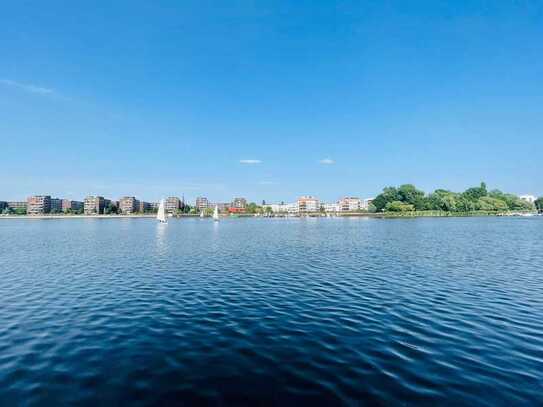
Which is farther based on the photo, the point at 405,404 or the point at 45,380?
the point at 45,380

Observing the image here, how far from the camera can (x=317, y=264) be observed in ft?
117

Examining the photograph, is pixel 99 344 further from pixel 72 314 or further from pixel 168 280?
pixel 168 280

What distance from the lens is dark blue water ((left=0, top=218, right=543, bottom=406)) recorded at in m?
10.0

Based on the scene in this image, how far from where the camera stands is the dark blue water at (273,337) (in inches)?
394

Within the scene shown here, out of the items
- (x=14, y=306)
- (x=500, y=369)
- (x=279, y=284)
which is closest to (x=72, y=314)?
(x=14, y=306)

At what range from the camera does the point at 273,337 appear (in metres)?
14.7

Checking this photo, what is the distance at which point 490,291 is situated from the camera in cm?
2305

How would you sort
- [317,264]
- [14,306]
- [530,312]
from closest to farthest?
[530,312] < [14,306] < [317,264]

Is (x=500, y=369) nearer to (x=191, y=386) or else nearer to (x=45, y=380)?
(x=191, y=386)

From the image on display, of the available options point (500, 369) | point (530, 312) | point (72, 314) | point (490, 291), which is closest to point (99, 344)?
point (72, 314)

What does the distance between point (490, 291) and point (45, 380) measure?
2890 centimetres

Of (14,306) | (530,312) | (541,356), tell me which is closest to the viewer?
(541,356)

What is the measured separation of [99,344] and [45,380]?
129 inches

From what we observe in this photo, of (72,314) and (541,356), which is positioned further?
(72,314)
